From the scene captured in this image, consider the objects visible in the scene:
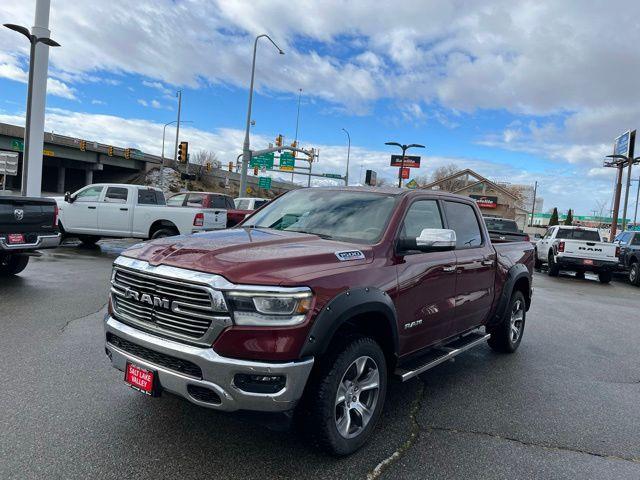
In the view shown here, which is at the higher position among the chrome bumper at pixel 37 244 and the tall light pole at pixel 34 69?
the tall light pole at pixel 34 69

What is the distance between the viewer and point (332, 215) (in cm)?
417

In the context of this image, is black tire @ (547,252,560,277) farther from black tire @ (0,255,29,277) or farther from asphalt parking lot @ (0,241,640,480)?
black tire @ (0,255,29,277)

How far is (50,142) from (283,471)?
52.1 meters

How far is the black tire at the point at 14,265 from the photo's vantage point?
893 cm

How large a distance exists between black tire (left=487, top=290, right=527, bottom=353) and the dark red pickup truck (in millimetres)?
1479

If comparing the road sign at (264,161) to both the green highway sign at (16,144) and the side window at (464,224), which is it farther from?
the side window at (464,224)

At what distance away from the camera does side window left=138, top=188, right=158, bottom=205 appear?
1389 cm

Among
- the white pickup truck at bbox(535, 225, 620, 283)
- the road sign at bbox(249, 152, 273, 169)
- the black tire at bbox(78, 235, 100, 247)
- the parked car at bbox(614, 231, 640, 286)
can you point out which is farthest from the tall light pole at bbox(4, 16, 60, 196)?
the road sign at bbox(249, 152, 273, 169)

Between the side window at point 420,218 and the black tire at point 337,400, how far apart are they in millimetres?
1083

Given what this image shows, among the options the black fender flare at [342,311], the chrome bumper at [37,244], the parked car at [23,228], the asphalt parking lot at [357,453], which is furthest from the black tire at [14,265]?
the black fender flare at [342,311]

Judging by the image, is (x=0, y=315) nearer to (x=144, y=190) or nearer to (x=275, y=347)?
(x=275, y=347)

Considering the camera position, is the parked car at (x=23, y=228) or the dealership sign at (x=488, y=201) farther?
the dealership sign at (x=488, y=201)

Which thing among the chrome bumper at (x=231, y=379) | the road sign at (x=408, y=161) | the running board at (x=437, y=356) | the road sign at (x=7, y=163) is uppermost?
the road sign at (x=408, y=161)

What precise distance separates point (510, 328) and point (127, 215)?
436 inches
